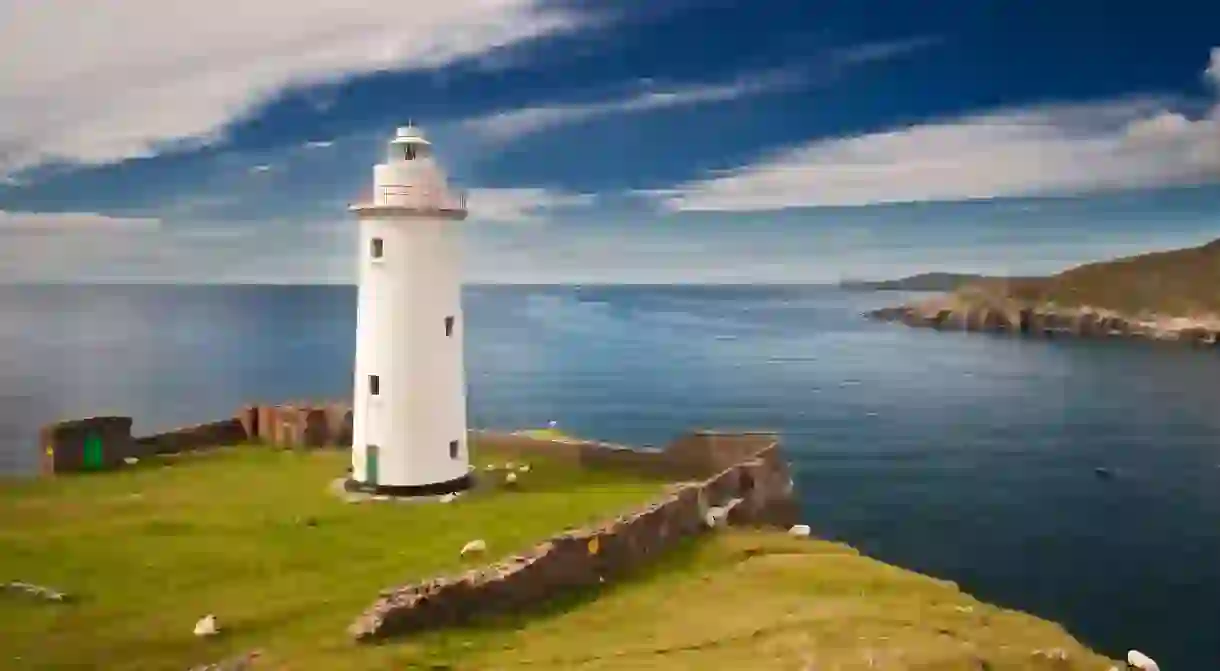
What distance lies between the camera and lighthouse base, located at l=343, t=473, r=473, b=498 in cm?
1398

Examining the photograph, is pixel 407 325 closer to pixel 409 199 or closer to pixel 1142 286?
pixel 409 199

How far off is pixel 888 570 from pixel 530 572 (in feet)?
15.9

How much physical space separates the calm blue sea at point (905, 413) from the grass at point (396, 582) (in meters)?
8.36

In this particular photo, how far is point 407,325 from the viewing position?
46.3 ft

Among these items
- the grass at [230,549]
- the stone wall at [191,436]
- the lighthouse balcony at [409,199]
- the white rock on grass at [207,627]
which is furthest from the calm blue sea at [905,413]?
the white rock on grass at [207,627]

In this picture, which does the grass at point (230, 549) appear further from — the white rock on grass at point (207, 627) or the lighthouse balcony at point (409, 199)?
the lighthouse balcony at point (409, 199)

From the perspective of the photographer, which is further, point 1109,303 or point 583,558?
point 1109,303

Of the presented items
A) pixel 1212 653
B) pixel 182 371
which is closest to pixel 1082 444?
pixel 1212 653

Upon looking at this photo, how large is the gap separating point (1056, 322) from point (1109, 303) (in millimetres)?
4433

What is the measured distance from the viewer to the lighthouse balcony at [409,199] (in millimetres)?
13914

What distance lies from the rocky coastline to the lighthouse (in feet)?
211

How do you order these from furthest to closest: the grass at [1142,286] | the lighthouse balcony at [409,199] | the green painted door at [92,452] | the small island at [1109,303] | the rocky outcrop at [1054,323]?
the grass at [1142,286], the small island at [1109,303], the rocky outcrop at [1054,323], the green painted door at [92,452], the lighthouse balcony at [409,199]

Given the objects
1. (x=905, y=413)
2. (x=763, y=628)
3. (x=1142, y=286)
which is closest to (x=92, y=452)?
(x=763, y=628)

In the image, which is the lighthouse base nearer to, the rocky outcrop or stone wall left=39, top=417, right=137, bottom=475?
stone wall left=39, top=417, right=137, bottom=475
